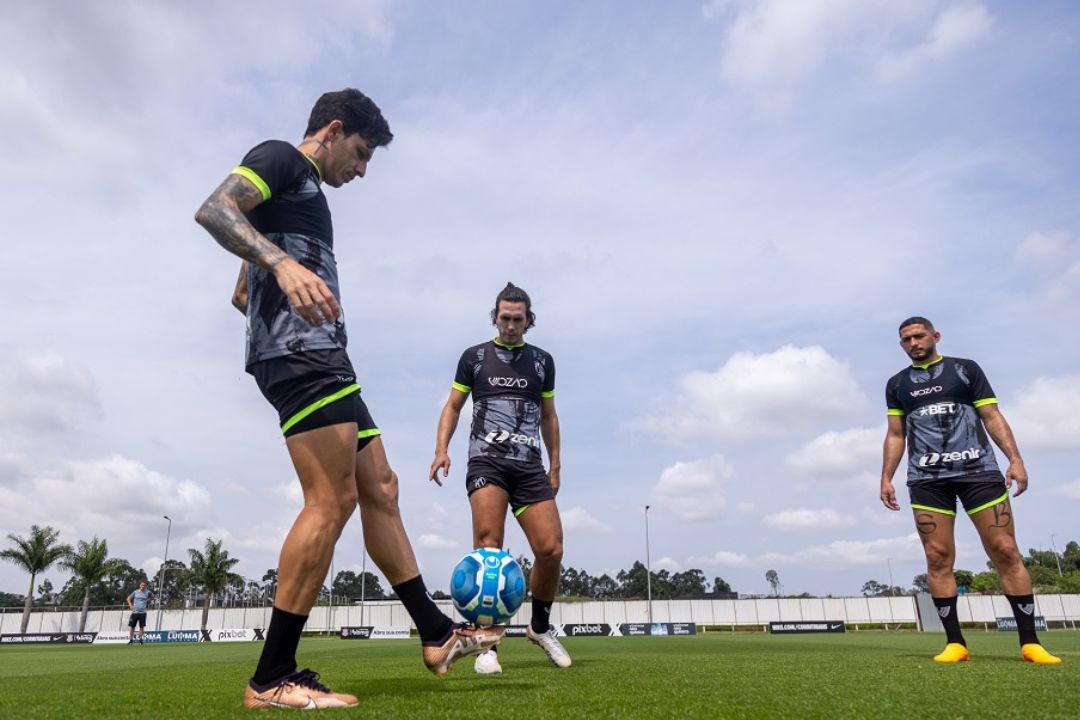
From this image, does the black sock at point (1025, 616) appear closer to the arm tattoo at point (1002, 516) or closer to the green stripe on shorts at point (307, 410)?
the arm tattoo at point (1002, 516)

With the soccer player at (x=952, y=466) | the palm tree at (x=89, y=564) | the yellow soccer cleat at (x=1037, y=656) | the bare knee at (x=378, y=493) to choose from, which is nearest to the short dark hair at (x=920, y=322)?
the soccer player at (x=952, y=466)

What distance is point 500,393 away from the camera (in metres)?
5.93

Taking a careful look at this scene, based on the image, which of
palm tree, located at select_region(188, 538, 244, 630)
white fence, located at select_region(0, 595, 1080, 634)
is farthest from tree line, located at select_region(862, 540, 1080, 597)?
palm tree, located at select_region(188, 538, 244, 630)

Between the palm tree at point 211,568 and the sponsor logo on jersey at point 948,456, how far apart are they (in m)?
61.6

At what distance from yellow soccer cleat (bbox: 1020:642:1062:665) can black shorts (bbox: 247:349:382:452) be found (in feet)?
16.4

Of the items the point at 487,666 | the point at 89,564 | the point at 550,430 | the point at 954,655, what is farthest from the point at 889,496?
the point at 89,564

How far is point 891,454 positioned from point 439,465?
4.06 m

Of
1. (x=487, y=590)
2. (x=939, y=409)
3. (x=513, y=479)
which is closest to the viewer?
(x=487, y=590)

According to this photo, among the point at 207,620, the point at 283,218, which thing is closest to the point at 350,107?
the point at 283,218

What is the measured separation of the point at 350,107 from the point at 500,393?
2.97 m

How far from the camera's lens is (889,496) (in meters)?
6.69

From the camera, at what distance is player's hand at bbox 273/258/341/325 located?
104 inches

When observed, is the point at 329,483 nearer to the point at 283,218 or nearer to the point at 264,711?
the point at 264,711

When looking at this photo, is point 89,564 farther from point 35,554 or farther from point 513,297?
point 513,297
